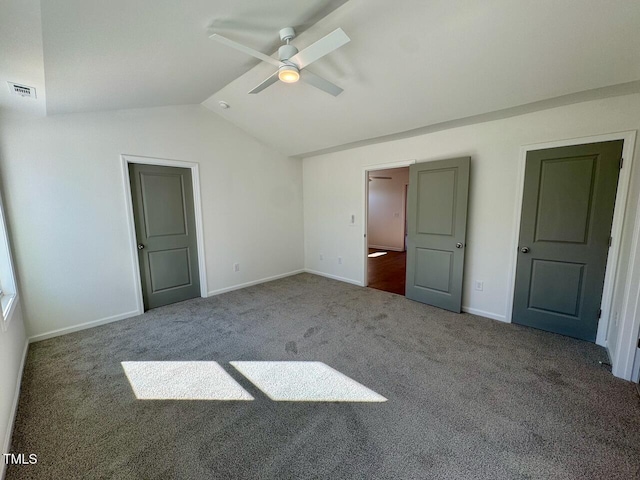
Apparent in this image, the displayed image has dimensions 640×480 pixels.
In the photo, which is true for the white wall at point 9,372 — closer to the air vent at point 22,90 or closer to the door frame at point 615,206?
the air vent at point 22,90

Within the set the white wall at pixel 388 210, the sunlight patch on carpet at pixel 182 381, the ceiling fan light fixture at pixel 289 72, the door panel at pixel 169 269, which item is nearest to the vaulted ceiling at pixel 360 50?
the ceiling fan light fixture at pixel 289 72

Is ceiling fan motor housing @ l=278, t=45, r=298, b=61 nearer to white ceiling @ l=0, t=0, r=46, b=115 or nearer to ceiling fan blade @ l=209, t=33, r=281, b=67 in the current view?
ceiling fan blade @ l=209, t=33, r=281, b=67

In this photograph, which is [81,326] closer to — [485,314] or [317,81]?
[317,81]

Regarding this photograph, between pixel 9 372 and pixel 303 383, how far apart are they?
2.11 m

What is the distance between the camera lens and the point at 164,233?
12.1 feet

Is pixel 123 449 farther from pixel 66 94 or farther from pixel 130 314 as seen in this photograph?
pixel 66 94

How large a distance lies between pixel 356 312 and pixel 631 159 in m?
3.07

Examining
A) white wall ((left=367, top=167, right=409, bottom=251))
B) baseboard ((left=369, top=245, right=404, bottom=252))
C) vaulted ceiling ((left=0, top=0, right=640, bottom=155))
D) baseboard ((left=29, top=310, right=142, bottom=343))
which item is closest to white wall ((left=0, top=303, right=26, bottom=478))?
baseboard ((left=29, top=310, right=142, bottom=343))

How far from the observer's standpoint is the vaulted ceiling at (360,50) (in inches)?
65.1

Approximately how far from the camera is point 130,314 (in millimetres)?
3391

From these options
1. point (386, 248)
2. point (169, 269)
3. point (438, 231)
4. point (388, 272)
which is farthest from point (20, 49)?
point (386, 248)

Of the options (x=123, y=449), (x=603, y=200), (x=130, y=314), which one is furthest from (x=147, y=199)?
(x=603, y=200)

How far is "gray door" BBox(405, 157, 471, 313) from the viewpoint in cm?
331

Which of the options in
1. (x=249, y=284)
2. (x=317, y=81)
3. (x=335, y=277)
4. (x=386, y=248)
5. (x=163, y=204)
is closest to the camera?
(x=317, y=81)
